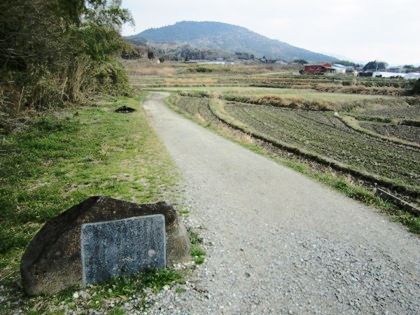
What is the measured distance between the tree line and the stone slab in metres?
5.92

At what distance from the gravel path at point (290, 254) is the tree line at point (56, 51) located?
5.87 m

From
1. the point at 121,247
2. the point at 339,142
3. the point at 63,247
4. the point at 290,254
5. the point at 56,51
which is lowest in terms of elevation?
the point at 339,142

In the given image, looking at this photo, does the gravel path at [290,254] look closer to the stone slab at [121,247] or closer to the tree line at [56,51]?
the stone slab at [121,247]

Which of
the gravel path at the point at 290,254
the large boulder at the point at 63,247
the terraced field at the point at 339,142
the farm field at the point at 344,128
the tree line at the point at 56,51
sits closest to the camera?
the large boulder at the point at 63,247

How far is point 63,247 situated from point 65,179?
4449 millimetres

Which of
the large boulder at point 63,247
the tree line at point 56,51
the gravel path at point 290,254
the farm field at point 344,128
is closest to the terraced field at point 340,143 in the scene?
the farm field at point 344,128

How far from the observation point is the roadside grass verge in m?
4.27

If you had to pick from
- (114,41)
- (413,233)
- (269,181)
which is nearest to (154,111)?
(114,41)

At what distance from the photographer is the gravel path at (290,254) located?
4250mm

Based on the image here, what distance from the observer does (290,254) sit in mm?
5426

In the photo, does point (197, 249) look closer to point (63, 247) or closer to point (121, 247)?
point (121, 247)

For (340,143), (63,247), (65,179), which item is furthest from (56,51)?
(340,143)

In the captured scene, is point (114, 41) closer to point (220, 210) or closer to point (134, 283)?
point (220, 210)

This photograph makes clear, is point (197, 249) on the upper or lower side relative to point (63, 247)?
lower
